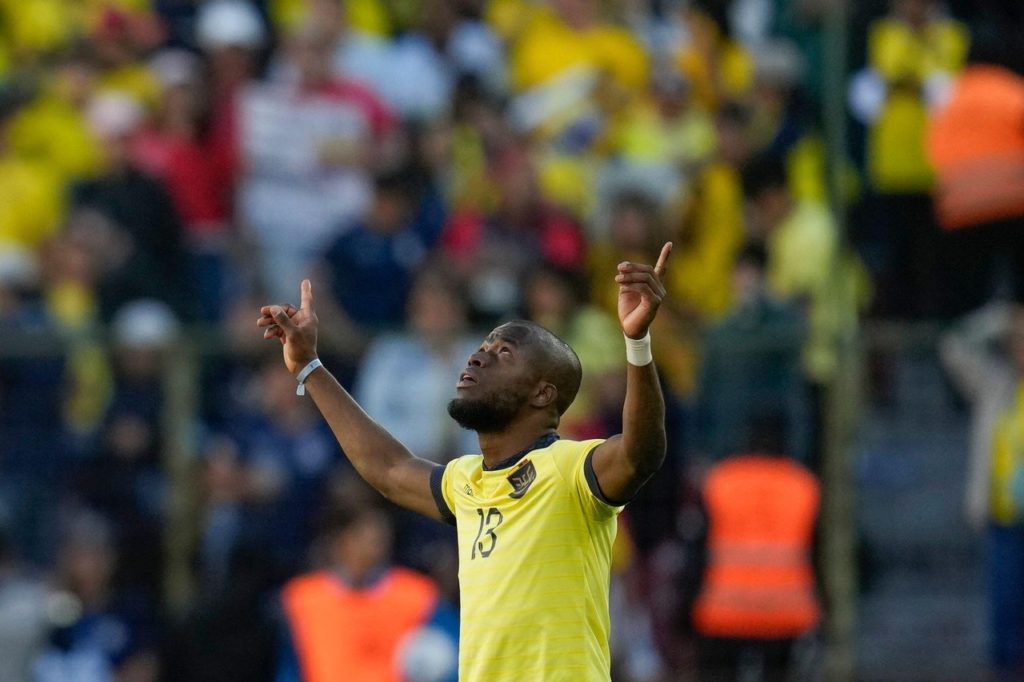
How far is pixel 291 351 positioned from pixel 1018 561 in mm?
4909

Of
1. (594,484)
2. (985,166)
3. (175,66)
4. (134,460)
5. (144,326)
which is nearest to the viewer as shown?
(594,484)

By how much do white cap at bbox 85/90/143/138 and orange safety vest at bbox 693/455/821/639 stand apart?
4.47 meters

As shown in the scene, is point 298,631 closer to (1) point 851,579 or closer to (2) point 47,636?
(2) point 47,636

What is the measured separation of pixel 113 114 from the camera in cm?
1223

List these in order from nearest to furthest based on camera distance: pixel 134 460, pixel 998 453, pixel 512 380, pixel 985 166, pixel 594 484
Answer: pixel 594 484 → pixel 512 380 → pixel 985 166 → pixel 998 453 → pixel 134 460

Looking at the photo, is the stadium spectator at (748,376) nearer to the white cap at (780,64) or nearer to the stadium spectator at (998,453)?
the stadium spectator at (998,453)

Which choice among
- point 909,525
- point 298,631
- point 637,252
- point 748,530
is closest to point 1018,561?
point 909,525

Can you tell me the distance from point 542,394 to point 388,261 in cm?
570

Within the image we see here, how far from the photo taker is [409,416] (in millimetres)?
10484

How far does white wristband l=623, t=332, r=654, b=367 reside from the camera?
5.10 metres

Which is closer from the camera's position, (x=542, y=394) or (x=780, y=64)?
(x=542, y=394)

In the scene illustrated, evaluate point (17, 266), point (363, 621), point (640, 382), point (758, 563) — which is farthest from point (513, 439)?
point (17, 266)

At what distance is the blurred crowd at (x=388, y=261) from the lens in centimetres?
1029

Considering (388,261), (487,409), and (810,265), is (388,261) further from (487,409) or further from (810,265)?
(487,409)
